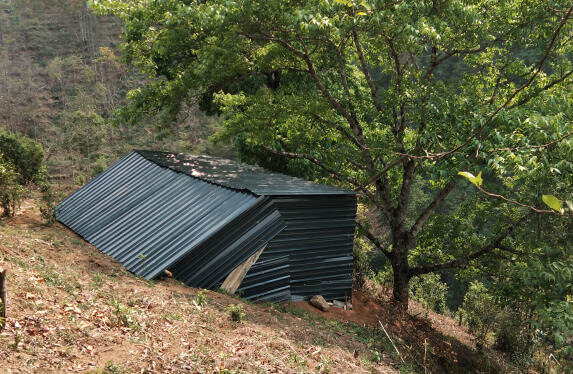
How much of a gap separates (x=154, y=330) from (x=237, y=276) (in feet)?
10.1

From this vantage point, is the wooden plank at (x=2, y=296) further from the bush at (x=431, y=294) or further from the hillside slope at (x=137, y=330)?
the bush at (x=431, y=294)

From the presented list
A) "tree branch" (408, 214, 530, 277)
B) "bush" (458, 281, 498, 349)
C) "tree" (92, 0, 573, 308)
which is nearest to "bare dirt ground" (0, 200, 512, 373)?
"tree branch" (408, 214, 530, 277)

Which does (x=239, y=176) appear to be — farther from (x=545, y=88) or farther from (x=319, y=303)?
(x=545, y=88)

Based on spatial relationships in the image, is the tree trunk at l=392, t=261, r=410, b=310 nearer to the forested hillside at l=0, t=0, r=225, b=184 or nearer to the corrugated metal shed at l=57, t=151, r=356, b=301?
the corrugated metal shed at l=57, t=151, r=356, b=301

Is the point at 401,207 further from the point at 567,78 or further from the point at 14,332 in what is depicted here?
the point at 14,332

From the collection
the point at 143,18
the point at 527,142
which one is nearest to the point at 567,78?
the point at 527,142

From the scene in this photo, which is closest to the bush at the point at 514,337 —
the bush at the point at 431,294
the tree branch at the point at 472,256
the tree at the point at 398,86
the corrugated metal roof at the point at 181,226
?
the tree branch at the point at 472,256

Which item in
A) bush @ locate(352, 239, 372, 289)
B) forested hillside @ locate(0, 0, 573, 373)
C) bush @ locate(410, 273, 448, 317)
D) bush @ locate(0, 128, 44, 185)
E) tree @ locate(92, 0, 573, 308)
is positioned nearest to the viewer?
forested hillside @ locate(0, 0, 573, 373)

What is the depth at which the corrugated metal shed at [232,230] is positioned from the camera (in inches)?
332

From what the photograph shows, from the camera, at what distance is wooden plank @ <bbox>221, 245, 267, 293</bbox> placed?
8.42 m

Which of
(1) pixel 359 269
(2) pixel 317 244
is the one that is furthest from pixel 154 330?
(1) pixel 359 269

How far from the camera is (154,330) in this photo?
18.1ft

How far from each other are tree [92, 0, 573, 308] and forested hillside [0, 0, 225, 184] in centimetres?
2005

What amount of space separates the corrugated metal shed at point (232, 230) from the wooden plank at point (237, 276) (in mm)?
99
